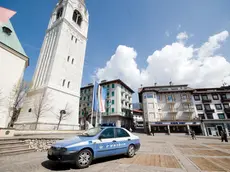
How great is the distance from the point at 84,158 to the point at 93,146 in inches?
19.6

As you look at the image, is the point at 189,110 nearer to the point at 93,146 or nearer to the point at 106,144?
the point at 106,144

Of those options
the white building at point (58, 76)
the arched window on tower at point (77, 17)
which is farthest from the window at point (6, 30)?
the arched window on tower at point (77, 17)

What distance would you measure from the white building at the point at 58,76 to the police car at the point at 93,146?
57.0ft

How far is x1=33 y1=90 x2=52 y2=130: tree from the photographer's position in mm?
18561

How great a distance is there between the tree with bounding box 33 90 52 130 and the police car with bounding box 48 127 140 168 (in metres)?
17.3

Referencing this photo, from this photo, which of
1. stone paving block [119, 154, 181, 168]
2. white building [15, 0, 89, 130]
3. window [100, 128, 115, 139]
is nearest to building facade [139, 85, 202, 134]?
white building [15, 0, 89, 130]

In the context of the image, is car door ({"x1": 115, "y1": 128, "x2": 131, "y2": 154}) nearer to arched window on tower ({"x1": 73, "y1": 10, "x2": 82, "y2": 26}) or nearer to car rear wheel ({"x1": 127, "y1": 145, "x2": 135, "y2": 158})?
car rear wheel ({"x1": 127, "y1": 145, "x2": 135, "y2": 158})

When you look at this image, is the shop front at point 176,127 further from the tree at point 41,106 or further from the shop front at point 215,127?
the tree at point 41,106

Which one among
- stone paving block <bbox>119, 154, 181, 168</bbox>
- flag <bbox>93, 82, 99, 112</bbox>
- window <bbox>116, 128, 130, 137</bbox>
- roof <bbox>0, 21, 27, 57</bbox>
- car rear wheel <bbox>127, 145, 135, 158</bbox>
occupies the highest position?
roof <bbox>0, 21, 27, 57</bbox>

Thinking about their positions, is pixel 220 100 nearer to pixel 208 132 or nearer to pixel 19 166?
pixel 208 132

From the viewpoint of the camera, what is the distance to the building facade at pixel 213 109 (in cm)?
3133

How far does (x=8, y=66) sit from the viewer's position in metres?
18.2

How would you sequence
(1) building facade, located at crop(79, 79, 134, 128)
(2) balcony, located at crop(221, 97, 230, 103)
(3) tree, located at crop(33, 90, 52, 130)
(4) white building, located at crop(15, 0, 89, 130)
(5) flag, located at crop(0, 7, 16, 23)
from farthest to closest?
(1) building facade, located at crop(79, 79, 134, 128), (2) balcony, located at crop(221, 97, 230, 103), (4) white building, located at crop(15, 0, 89, 130), (3) tree, located at crop(33, 90, 52, 130), (5) flag, located at crop(0, 7, 16, 23)

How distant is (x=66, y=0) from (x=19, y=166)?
124 feet
